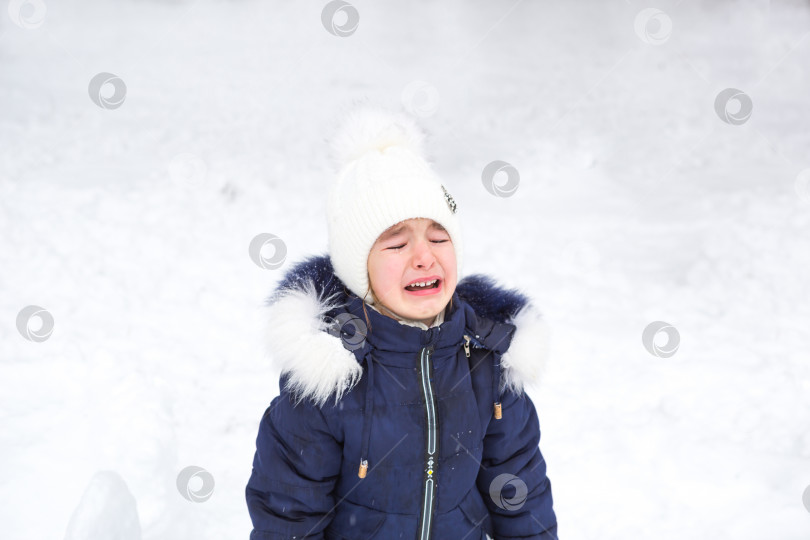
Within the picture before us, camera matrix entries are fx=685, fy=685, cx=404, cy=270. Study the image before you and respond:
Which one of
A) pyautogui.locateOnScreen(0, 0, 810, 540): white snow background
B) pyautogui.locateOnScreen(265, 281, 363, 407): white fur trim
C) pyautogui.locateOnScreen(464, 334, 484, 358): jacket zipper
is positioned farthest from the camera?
pyautogui.locateOnScreen(0, 0, 810, 540): white snow background

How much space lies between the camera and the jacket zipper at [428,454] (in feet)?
5.07

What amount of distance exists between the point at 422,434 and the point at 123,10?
807 centimetres

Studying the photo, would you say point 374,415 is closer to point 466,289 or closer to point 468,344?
point 468,344

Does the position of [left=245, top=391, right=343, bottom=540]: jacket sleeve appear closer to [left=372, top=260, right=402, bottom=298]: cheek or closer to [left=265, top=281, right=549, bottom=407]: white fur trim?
[left=265, top=281, right=549, bottom=407]: white fur trim

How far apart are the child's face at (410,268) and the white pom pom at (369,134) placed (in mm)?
221

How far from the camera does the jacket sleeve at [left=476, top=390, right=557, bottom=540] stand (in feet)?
5.64

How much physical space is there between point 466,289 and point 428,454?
1.57 feet

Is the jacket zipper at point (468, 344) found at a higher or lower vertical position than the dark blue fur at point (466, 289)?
lower

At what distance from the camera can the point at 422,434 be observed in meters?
1.54

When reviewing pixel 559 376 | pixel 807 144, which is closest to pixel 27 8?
pixel 559 376

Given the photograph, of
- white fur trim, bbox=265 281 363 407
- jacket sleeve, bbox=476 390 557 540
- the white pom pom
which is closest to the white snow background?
jacket sleeve, bbox=476 390 557 540

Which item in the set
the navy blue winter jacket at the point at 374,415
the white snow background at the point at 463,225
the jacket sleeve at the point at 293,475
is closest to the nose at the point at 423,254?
the navy blue winter jacket at the point at 374,415

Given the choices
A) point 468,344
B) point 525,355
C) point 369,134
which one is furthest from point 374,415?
point 369,134

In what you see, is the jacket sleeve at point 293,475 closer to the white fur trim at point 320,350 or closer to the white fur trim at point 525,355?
the white fur trim at point 320,350
